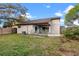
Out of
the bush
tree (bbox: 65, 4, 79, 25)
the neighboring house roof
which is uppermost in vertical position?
tree (bbox: 65, 4, 79, 25)

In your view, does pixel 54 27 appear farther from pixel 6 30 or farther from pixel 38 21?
pixel 6 30

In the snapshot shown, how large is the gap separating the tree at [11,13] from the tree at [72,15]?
42 centimetres

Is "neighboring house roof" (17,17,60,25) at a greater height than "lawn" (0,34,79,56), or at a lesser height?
greater

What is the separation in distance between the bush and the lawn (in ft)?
0.16

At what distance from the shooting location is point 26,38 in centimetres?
222

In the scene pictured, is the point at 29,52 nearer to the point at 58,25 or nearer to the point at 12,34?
the point at 12,34

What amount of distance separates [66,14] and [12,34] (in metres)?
0.57

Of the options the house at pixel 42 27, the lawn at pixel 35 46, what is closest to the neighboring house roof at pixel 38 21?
the house at pixel 42 27

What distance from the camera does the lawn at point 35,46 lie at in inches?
85.4

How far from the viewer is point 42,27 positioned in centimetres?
221

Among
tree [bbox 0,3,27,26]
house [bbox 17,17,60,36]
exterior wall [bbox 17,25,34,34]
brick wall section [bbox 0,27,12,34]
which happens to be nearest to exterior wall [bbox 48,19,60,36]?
house [bbox 17,17,60,36]

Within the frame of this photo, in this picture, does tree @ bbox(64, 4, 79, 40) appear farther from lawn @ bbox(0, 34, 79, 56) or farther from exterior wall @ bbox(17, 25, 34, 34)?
exterior wall @ bbox(17, 25, 34, 34)

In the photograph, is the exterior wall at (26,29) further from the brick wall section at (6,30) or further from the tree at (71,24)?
the tree at (71,24)

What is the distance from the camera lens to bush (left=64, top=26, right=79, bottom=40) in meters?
2.20
